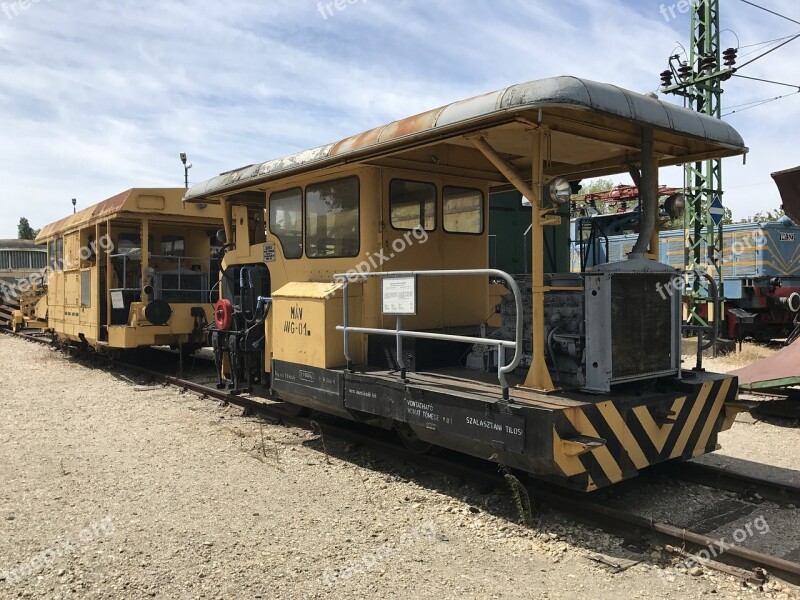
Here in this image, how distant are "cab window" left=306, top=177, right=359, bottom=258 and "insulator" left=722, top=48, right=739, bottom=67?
37.0ft

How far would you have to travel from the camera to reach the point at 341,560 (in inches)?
156

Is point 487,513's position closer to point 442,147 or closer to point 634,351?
point 634,351

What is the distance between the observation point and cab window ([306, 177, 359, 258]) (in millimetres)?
6203

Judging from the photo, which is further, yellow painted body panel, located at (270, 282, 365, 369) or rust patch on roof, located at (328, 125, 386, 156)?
yellow painted body panel, located at (270, 282, 365, 369)

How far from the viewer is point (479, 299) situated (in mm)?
6836

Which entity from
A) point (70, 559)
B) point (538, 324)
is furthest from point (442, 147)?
point (70, 559)

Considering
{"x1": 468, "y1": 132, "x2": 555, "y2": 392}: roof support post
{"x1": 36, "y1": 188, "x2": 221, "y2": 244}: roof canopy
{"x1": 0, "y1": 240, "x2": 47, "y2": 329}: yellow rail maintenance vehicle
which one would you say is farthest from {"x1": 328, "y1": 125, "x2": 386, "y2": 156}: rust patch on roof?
{"x1": 0, "y1": 240, "x2": 47, "y2": 329}: yellow rail maintenance vehicle

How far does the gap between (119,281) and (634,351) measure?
11.2 metres

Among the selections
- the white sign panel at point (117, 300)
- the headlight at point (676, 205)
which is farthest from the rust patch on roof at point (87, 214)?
the headlight at point (676, 205)

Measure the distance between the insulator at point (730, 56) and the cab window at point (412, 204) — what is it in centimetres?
1059

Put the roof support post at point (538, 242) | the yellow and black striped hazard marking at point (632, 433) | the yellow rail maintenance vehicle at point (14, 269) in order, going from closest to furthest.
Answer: the yellow and black striped hazard marking at point (632, 433), the roof support post at point (538, 242), the yellow rail maintenance vehicle at point (14, 269)

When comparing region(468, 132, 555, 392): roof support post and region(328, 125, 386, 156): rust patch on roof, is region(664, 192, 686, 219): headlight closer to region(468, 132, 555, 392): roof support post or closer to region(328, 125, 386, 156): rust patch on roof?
region(468, 132, 555, 392): roof support post

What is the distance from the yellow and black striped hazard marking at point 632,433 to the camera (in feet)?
13.4

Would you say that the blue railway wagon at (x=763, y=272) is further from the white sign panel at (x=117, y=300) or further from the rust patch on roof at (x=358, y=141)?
the rust patch on roof at (x=358, y=141)
